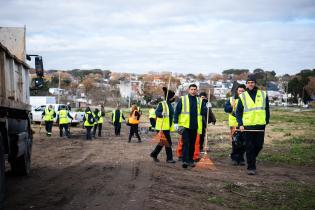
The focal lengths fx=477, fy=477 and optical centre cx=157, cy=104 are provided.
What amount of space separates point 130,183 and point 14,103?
2.64 meters

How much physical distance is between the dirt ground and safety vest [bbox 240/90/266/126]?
3.96 feet

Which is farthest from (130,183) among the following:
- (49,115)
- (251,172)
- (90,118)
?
(49,115)

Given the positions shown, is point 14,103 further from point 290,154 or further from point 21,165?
point 290,154

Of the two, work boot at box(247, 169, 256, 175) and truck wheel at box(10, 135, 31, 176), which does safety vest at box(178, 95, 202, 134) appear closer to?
work boot at box(247, 169, 256, 175)

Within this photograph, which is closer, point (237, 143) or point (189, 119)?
point (189, 119)

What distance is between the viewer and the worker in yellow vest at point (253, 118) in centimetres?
1096

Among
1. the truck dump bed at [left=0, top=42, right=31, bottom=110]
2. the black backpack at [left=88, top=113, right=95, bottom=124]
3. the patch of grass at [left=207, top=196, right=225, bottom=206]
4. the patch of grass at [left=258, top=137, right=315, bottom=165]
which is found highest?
the truck dump bed at [left=0, top=42, right=31, bottom=110]

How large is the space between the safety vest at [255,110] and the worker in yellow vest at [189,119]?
128cm

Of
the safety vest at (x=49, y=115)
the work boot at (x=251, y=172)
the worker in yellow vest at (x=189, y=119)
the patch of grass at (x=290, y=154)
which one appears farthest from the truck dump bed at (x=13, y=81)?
the safety vest at (x=49, y=115)

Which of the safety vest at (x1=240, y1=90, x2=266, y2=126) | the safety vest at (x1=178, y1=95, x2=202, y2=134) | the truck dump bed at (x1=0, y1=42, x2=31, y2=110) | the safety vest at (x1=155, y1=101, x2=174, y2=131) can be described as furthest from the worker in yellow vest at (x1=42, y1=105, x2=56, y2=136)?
the safety vest at (x1=240, y1=90, x2=266, y2=126)

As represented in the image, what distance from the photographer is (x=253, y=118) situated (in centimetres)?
1100

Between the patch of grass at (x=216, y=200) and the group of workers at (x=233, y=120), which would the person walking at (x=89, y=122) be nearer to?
the group of workers at (x=233, y=120)

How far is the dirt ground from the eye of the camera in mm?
7410

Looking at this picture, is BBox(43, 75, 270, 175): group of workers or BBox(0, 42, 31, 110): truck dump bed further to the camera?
BBox(43, 75, 270, 175): group of workers
